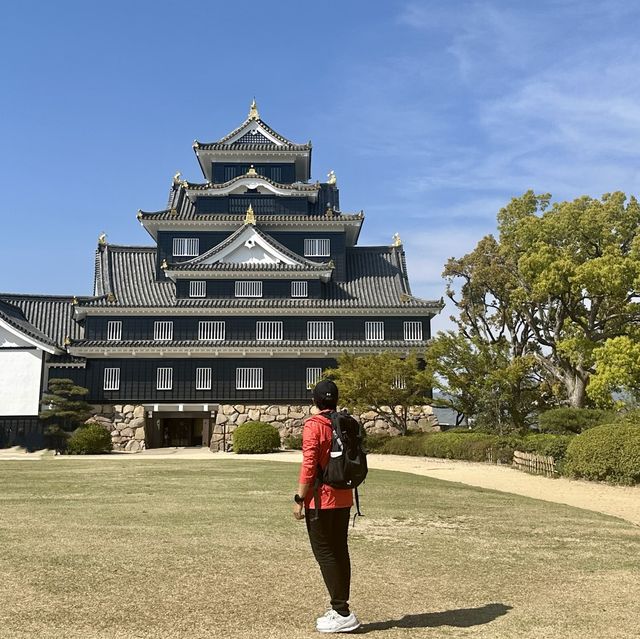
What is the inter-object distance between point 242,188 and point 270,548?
125 feet

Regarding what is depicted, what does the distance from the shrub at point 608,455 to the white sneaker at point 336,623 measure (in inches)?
639

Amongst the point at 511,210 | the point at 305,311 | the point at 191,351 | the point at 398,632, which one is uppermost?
the point at 511,210

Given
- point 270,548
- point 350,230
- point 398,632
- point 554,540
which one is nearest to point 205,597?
point 398,632

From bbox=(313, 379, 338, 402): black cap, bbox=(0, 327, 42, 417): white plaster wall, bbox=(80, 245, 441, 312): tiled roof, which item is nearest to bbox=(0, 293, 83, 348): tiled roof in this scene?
bbox=(0, 327, 42, 417): white plaster wall

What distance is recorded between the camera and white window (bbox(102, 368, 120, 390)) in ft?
130

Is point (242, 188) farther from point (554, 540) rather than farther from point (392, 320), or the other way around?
point (554, 540)

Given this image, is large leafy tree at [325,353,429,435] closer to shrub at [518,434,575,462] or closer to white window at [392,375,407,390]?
white window at [392,375,407,390]

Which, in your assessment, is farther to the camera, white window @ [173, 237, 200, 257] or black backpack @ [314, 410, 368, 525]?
white window @ [173, 237, 200, 257]

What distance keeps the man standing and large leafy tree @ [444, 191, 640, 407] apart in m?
28.9

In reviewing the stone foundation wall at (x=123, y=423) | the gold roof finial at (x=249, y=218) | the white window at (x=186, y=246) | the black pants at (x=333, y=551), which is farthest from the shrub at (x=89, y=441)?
the black pants at (x=333, y=551)

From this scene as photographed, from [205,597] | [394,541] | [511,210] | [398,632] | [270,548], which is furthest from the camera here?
[511,210]

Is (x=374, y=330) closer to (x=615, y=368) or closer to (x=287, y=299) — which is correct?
(x=287, y=299)

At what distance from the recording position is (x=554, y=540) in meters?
10.6

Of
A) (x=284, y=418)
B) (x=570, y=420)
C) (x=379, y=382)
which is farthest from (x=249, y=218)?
(x=570, y=420)
